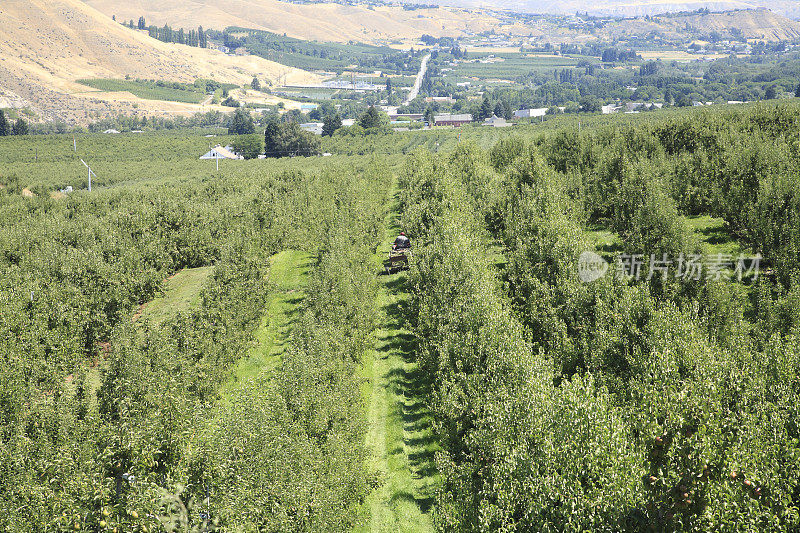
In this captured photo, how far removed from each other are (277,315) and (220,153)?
374ft

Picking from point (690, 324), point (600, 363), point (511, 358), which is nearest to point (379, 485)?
point (511, 358)

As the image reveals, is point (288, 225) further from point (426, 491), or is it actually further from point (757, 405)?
point (757, 405)

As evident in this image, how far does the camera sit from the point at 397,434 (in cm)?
3481

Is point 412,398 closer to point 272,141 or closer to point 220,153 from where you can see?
point 220,153

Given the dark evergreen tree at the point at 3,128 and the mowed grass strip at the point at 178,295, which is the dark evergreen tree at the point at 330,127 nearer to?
the dark evergreen tree at the point at 3,128

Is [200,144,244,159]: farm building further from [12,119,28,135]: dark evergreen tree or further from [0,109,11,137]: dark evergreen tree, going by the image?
[0,109,11,137]: dark evergreen tree

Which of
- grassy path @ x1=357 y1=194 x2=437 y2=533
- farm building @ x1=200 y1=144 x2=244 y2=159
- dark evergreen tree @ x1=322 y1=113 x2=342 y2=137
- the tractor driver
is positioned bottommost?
grassy path @ x1=357 y1=194 x2=437 y2=533

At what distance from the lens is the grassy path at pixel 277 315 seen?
42062 mm

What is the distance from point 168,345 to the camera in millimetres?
32094

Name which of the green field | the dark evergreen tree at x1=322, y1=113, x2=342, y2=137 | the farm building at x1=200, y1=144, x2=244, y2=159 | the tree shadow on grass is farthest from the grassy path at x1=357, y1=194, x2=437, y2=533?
the dark evergreen tree at x1=322, y1=113, x2=342, y2=137

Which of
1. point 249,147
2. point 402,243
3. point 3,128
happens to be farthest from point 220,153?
point 402,243

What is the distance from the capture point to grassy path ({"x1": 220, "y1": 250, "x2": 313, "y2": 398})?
42062 millimetres

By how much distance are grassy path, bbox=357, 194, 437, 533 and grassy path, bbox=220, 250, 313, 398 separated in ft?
26.2

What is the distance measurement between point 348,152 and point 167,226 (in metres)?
102
